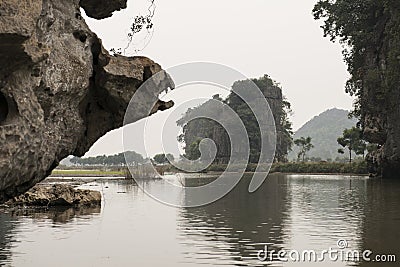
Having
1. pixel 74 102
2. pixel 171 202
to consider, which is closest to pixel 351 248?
pixel 74 102

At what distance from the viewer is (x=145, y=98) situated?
1210 cm

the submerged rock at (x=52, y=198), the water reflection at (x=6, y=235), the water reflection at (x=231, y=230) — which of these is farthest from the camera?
the submerged rock at (x=52, y=198)

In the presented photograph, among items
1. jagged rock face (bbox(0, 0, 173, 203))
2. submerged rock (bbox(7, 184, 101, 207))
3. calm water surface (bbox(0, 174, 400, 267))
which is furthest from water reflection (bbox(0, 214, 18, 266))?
submerged rock (bbox(7, 184, 101, 207))

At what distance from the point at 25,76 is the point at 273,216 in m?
10.9

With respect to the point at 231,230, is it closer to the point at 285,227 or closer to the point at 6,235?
the point at 285,227

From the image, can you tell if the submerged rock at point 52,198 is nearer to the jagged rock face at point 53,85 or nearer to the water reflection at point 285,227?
the water reflection at point 285,227

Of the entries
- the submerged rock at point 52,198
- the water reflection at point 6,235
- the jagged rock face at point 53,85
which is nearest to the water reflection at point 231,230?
the jagged rock face at point 53,85

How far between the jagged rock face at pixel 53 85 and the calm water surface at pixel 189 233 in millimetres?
2125

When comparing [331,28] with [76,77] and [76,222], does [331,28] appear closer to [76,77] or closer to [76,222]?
[76,222]

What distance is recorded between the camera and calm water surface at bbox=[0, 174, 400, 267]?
10570 millimetres

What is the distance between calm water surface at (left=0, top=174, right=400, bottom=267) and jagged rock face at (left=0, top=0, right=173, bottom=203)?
2.13 m

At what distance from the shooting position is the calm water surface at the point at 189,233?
10.6m

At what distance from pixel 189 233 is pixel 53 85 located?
6.06 meters

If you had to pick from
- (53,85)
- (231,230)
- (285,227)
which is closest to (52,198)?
(231,230)
